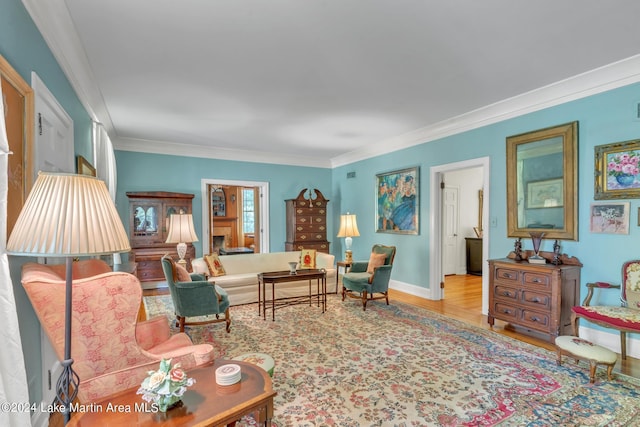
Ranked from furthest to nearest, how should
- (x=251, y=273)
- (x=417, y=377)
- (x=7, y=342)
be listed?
(x=251, y=273) → (x=417, y=377) → (x=7, y=342)

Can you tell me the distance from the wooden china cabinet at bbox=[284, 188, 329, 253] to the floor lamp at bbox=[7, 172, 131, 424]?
222 inches

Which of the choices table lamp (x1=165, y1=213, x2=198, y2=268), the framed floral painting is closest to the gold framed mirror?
the framed floral painting

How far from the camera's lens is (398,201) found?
19.2ft

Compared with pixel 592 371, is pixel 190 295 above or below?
above

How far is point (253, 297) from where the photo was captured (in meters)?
4.98

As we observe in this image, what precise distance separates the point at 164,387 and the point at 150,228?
5168mm

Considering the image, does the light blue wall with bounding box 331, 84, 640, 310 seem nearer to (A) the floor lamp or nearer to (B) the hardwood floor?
(B) the hardwood floor

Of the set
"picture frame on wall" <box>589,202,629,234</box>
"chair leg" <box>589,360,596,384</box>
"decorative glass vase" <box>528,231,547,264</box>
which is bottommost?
"chair leg" <box>589,360,596,384</box>

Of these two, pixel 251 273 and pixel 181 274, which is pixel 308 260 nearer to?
pixel 251 273

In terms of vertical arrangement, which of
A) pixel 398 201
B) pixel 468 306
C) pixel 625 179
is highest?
pixel 625 179

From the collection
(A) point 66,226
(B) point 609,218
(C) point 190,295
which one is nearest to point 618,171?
(B) point 609,218

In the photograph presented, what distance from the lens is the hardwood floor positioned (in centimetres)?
297

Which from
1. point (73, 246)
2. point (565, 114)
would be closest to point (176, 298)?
point (73, 246)

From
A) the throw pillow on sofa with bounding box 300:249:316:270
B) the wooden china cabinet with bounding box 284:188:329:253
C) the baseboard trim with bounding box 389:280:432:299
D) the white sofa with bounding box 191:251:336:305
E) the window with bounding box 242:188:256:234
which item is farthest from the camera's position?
the window with bounding box 242:188:256:234
